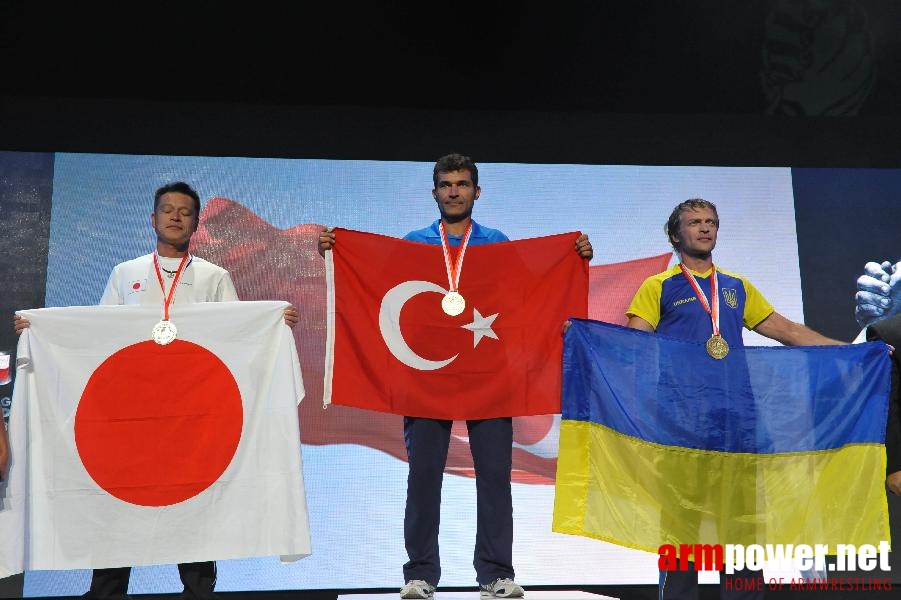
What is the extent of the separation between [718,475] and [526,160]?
233 cm

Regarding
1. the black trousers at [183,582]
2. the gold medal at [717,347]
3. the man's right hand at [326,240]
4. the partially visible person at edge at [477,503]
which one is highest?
the man's right hand at [326,240]

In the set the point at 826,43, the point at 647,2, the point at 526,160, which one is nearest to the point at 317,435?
the point at 526,160

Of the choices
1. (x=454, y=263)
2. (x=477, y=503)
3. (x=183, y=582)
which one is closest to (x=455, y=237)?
(x=454, y=263)

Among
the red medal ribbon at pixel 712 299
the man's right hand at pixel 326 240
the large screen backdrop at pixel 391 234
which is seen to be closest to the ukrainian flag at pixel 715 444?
the red medal ribbon at pixel 712 299

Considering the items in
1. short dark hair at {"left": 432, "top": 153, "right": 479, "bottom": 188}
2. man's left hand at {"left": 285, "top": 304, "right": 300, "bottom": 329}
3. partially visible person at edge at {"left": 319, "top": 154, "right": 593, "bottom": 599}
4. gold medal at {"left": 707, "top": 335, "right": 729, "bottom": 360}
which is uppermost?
short dark hair at {"left": 432, "top": 153, "right": 479, "bottom": 188}

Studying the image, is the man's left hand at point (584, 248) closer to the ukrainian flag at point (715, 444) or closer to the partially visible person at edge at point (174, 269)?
the ukrainian flag at point (715, 444)

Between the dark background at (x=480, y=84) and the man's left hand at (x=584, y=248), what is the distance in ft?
5.31

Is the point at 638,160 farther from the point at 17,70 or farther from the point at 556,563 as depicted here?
the point at 17,70

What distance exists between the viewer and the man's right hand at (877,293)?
16.2 ft

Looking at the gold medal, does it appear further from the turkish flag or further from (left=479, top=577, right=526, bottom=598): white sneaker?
(left=479, top=577, right=526, bottom=598): white sneaker

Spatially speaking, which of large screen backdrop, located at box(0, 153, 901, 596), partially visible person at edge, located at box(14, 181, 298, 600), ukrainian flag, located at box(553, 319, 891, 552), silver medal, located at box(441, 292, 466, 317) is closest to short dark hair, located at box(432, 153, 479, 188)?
silver medal, located at box(441, 292, 466, 317)

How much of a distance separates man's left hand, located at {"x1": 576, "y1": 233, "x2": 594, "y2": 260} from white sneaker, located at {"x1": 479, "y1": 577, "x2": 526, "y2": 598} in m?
1.26

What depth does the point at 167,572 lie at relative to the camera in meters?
4.35

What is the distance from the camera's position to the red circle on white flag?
3199 mm
